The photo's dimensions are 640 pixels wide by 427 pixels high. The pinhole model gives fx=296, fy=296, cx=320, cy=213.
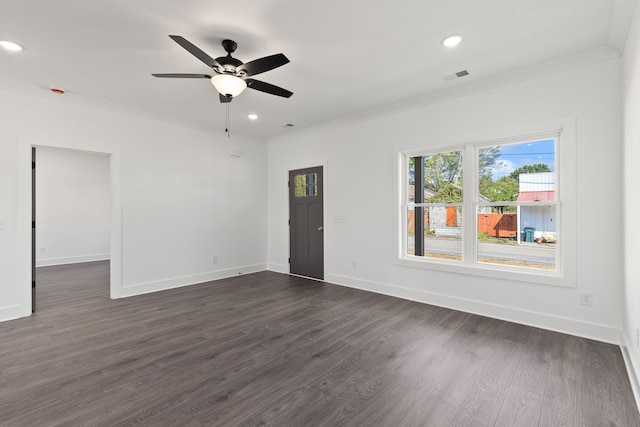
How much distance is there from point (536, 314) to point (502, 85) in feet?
8.54

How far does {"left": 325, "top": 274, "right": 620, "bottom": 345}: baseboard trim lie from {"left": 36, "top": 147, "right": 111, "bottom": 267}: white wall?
698 centimetres

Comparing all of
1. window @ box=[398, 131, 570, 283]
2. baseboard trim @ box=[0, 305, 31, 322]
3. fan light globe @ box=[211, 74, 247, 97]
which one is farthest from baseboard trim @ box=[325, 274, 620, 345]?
baseboard trim @ box=[0, 305, 31, 322]

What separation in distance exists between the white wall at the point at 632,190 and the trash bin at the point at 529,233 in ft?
2.63

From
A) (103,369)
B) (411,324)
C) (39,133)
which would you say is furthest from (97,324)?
(411,324)

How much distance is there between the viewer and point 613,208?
2.82 metres

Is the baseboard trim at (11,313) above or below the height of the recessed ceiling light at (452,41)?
below

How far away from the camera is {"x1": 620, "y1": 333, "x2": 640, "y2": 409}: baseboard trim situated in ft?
6.56

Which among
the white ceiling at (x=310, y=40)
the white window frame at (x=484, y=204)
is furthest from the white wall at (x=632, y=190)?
the white window frame at (x=484, y=204)

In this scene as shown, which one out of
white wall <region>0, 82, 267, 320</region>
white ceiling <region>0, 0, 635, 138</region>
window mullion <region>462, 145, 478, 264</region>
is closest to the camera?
white ceiling <region>0, 0, 635, 138</region>

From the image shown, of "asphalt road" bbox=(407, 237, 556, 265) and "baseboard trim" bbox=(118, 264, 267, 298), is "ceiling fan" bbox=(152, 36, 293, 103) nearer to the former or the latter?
"asphalt road" bbox=(407, 237, 556, 265)

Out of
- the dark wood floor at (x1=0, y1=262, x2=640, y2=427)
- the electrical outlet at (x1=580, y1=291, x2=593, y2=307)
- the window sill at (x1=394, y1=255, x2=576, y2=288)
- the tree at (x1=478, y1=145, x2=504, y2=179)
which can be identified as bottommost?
the dark wood floor at (x1=0, y1=262, x2=640, y2=427)

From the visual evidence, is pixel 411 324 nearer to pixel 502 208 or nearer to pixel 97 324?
pixel 502 208

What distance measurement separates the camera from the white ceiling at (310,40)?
224cm

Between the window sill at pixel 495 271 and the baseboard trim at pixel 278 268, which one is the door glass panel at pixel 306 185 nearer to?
the baseboard trim at pixel 278 268
